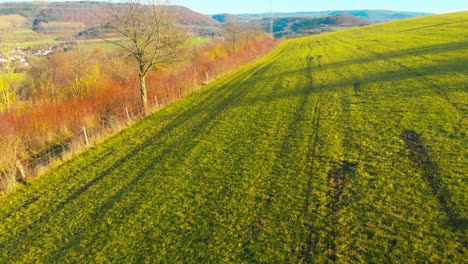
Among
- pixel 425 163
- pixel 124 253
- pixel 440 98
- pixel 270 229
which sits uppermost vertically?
pixel 440 98

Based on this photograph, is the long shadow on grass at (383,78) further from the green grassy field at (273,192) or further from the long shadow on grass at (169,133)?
the green grassy field at (273,192)

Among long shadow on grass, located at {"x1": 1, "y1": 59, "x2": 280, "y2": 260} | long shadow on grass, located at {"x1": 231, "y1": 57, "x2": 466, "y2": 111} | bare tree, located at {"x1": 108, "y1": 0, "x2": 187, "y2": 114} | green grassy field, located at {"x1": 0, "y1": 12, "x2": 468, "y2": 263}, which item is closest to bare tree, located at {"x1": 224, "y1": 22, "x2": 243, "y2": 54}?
long shadow on grass, located at {"x1": 1, "y1": 59, "x2": 280, "y2": 260}

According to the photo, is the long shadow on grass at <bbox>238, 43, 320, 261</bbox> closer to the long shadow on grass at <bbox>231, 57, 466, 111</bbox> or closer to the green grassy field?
the green grassy field

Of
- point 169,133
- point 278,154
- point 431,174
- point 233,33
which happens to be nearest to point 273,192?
point 278,154

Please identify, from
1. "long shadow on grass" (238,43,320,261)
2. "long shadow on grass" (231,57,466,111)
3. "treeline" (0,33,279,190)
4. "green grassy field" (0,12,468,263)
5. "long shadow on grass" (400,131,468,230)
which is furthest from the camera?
"long shadow on grass" (231,57,466,111)

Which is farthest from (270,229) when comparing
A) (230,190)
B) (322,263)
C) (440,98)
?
(440,98)

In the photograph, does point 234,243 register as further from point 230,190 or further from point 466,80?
point 466,80

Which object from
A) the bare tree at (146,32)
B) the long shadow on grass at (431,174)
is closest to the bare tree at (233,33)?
the bare tree at (146,32)
